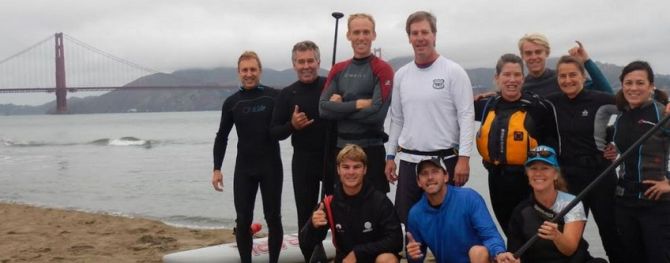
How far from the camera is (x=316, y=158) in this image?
4.53 meters

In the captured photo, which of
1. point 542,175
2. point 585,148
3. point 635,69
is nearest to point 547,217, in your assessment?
point 542,175

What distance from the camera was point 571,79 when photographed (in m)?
3.88

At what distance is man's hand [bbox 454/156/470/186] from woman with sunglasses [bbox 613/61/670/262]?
34.9 inches

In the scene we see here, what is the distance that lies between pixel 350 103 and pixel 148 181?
16.3 meters

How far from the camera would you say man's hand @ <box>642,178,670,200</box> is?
11.6 feet

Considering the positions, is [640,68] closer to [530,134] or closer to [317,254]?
[530,134]

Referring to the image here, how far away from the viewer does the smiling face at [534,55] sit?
163 inches

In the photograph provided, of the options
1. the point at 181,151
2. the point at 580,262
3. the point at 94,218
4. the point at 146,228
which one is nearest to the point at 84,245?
the point at 146,228

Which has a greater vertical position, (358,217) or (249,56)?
(249,56)

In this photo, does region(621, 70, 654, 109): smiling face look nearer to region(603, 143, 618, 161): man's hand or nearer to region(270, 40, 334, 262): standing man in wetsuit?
region(603, 143, 618, 161): man's hand

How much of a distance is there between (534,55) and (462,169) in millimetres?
992

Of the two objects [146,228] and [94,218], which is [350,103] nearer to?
[146,228]

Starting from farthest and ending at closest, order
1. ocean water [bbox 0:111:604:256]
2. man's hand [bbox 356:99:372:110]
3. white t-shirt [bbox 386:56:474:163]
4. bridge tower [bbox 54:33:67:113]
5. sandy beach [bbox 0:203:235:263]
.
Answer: bridge tower [bbox 54:33:67:113] → ocean water [bbox 0:111:604:256] → sandy beach [bbox 0:203:235:263] → man's hand [bbox 356:99:372:110] → white t-shirt [bbox 386:56:474:163]

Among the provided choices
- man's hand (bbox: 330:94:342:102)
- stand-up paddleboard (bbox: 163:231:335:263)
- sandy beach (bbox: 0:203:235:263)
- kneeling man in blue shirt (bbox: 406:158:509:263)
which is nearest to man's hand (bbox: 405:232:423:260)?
kneeling man in blue shirt (bbox: 406:158:509:263)
